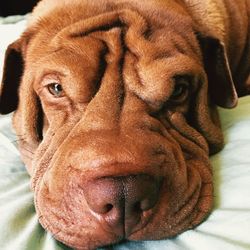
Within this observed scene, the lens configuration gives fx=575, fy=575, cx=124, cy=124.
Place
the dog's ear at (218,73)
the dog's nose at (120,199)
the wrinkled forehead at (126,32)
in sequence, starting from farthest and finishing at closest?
1. the dog's ear at (218,73)
2. the wrinkled forehead at (126,32)
3. the dog's nose at (120,199)

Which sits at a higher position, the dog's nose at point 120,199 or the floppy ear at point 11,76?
the dog's nose at point 120,199

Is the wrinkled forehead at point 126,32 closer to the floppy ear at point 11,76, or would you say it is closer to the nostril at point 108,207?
the floppy ear at point 11,76

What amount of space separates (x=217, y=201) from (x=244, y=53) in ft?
3.38

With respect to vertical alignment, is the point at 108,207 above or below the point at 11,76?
above

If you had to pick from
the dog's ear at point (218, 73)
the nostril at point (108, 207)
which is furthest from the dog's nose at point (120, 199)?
the dog's ear at point (218, 73)

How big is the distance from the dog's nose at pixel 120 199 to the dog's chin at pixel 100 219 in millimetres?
14

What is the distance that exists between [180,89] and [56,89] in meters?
0.33

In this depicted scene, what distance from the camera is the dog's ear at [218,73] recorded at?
170 centimetres

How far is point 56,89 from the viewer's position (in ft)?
5.00

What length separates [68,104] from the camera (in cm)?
148

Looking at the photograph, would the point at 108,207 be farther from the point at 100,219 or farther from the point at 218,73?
the point at 218,73

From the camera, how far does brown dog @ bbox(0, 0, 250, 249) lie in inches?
46.8

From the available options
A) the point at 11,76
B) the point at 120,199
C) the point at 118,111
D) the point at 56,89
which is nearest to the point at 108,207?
the point at 120,199

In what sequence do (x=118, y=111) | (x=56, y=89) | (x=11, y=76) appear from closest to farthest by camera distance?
(x=118, y=111), (x=56, y=89), (x=11, y=76)
